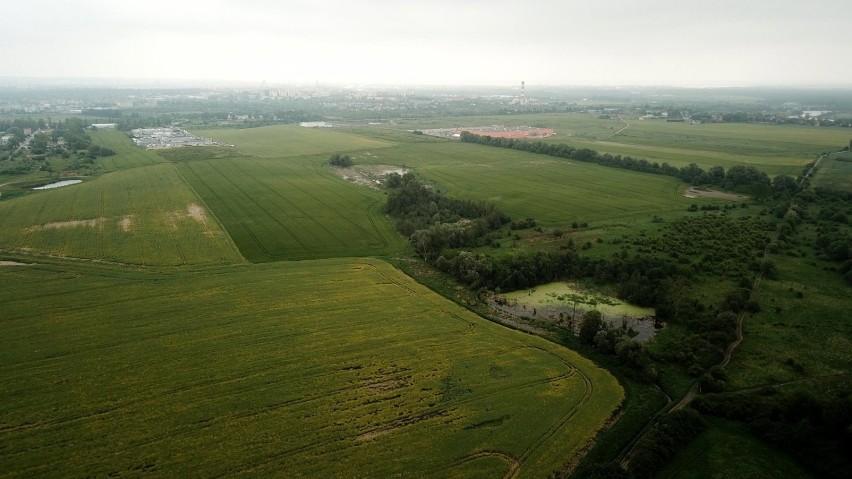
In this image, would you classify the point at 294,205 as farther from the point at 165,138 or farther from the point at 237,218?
the point at 165,138

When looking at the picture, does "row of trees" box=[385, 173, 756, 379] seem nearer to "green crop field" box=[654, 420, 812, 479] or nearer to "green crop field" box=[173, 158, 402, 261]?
"green crop field" box=[173, 158, 402, 261]

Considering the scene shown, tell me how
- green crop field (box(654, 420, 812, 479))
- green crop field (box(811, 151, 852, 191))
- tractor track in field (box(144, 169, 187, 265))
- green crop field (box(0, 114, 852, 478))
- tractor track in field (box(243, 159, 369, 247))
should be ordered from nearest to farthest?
1. green crop field (box(654, 420, 812, 479))
2. green crop field (box(0, 114, 852, 478))
3. tractor track in field (box(144, 169, 187, 265))
4. tractor track in field (box(243, 159, 369, 247))
5. green crop field (box(811, 151, 852, 191))

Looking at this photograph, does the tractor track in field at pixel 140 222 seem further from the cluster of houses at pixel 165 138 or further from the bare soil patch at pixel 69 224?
the cluster of houses at pixel 165 138

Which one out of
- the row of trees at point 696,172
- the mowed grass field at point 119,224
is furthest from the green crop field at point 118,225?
the row of trees at point 696,172

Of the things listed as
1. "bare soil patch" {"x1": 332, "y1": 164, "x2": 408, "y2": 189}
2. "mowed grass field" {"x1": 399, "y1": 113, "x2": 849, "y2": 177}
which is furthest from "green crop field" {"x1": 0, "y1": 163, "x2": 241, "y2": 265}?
"mowed grass field" {"x1": 399, "y1": 113, "x2": 849, "y2": 177}

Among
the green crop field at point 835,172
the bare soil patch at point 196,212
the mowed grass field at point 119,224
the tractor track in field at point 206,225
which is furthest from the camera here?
the green crop field at point 835,172

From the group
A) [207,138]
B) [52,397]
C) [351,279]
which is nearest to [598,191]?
[351,279]

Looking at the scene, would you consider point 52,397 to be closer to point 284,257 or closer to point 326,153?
point 284,257

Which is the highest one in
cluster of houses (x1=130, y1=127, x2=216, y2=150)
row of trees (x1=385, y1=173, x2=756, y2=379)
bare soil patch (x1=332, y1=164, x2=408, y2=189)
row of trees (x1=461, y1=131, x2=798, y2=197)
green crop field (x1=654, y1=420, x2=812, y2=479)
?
cluster of houses (x1=130, y1=127, x2=216, y2=150)
